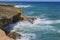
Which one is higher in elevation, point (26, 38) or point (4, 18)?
point (4, 18)

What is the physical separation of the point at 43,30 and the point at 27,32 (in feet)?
5.88

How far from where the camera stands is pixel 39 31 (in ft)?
60.5

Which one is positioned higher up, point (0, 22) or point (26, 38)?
point (0, 22)

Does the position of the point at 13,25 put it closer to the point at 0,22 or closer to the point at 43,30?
the point at 43,30

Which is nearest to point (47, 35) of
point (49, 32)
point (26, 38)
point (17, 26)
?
point (49, 32)

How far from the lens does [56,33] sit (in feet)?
59.4

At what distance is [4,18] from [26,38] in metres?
2.22

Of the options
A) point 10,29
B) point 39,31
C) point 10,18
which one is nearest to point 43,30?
point 39,31

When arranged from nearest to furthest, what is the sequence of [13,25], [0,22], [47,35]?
[0,22] → [47,35] → [13,25]

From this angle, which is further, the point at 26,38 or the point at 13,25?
the point at 13,25

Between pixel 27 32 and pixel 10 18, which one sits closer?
pixel 10 18

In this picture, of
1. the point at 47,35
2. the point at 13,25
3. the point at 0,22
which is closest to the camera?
the point at 0,22

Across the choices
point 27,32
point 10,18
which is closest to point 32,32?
point 27,32

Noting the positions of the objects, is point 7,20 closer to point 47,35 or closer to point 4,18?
point 4,18
